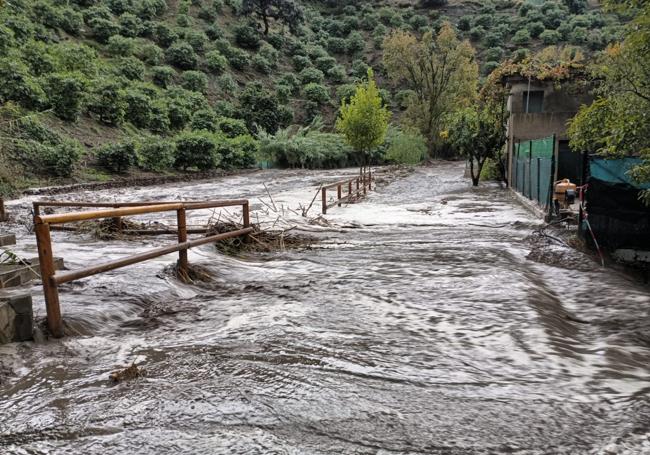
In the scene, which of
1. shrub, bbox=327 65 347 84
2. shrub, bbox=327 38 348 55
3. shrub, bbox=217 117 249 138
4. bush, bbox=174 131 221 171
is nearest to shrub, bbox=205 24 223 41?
shrub, bbox=327 65 347 84

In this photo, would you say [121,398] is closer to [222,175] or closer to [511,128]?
[511,128]

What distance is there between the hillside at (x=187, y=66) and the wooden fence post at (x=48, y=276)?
7021 millimetres

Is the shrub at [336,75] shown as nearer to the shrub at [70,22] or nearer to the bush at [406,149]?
the bush at [406,149]

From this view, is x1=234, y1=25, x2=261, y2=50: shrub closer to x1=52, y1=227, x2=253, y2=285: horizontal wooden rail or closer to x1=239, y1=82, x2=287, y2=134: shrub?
x1=239, y1=82, x2=287, y2=134: shrub

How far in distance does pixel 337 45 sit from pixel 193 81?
40.1m

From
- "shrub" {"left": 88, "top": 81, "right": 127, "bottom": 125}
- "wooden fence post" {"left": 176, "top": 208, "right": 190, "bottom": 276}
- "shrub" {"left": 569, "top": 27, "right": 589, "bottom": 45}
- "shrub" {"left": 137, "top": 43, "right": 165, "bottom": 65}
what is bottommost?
"wooden fence post" {"left": 176, "top": 208, "right": 190, "bottom": 276}

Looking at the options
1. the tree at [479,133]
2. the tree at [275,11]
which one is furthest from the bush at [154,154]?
the tree at [275,11]

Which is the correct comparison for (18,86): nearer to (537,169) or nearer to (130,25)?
(537,169)

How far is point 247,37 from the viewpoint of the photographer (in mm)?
71000

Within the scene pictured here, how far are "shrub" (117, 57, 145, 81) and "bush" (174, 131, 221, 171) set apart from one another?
13.3m

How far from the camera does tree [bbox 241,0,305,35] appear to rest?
78312 mm

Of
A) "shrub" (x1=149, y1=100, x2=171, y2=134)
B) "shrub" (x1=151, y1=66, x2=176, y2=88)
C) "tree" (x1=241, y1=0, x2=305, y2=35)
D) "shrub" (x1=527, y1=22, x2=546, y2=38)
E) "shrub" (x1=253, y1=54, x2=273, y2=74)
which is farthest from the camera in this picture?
"tree" (x1=241, y1=0, x2=305, y2=35)

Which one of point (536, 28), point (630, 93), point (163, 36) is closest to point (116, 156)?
point (630, 93)

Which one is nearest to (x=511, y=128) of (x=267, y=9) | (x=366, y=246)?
(x=366, y=246)
